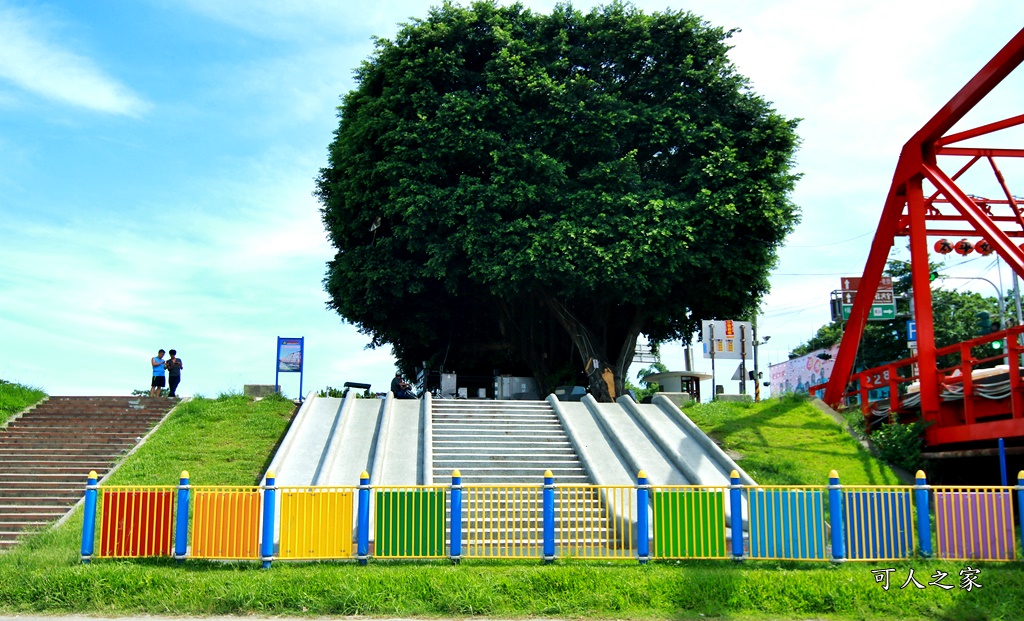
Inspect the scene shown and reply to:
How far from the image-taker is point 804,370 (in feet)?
218

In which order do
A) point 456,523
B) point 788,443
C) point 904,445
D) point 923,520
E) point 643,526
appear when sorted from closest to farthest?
point 456,523 → point 643,526 → point 923,520 → point 904,445 → point 788,443

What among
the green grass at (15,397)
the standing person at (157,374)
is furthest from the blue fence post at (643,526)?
the standing person at (157,374)

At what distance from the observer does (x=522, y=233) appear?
88.2 feet

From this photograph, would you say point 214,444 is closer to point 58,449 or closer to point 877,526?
point 58,449

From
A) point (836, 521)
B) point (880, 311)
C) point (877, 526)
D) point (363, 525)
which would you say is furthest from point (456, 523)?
point (880, 311)

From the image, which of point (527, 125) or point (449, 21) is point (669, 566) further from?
point (449, 21)

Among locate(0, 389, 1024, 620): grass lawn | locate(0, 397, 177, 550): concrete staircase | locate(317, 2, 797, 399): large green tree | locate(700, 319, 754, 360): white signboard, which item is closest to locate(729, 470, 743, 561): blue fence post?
locate(0, 389, 1024, 620): grass lawn

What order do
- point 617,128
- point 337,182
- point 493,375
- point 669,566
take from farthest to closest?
point 493,375, point 337,182, point 617,128, point 669,566

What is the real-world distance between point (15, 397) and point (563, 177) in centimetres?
1645

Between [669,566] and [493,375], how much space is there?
24.0 meters

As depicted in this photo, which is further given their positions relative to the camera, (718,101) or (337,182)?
(337,182)

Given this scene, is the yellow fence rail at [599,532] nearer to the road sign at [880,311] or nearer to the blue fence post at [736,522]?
the blue fence post at [736,522]

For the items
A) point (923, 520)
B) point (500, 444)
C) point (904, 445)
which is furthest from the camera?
point (500, 444)

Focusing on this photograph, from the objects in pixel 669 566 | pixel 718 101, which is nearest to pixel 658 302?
pixel 718 101
